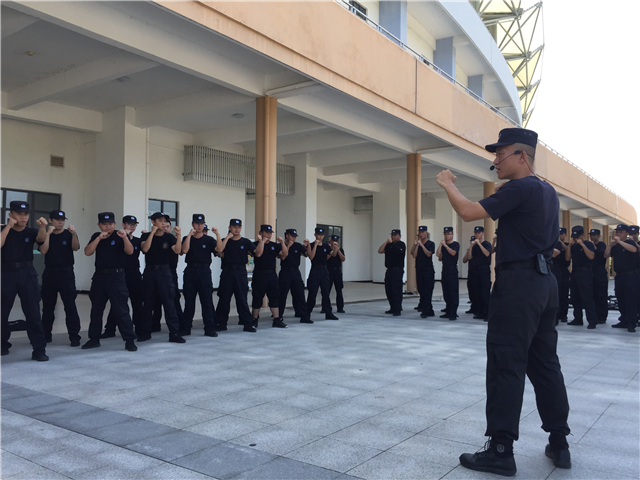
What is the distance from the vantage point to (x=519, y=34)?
102 feet

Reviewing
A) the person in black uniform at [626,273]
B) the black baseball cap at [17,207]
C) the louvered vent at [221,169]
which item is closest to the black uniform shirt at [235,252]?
the black baseball cap at [17,207]

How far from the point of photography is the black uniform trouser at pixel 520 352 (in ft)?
8.84

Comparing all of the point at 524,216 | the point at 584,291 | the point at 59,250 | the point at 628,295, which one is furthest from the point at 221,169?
the point at 524,216

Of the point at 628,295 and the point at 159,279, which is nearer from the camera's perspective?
the point at 159,279

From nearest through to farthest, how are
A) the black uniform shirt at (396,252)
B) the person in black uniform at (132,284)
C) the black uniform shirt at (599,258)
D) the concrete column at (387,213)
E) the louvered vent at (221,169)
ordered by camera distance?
the person in black uniform at (132,284) < the black uniform shirt at (599,258) < the black uniform shirt at (396,252) < the louvered vent at (221,169) < the concrete column at (387,213)

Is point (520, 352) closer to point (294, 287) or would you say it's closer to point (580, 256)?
point (294, 287)

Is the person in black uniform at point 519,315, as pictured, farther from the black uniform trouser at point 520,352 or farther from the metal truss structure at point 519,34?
the metal truss structure at point 519,34

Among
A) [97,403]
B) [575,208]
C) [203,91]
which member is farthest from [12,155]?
[575,208]

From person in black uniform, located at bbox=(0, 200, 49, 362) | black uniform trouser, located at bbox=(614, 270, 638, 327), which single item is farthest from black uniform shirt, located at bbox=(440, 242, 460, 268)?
person in black uniform, located at bbox=(0, 200, 49, 362)

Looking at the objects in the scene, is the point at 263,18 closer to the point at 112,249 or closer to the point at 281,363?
the point at 112,249

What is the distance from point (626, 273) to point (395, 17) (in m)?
10.5

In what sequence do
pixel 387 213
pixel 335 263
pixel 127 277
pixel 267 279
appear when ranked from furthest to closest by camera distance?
pixel 387 213 < pixel 335 263 < pixel 267 279 < pixel 127 277

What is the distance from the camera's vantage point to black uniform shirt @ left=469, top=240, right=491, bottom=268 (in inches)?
400

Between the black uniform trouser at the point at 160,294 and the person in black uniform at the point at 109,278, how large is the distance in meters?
0.47
